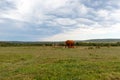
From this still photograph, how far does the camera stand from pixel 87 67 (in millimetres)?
19141

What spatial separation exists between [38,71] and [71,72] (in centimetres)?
217

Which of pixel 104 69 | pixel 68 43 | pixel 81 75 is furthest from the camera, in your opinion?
pixel 68 43

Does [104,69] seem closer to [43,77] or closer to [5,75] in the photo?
[43,77]

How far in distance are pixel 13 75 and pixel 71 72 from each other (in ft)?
12.0

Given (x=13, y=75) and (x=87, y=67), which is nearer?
(x=13, y=75)

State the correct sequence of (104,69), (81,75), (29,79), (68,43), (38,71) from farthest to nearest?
(68,43), (104,69), (38,71), (81,75), (29,79)

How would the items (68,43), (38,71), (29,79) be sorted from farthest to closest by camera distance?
(68,43)
(38,71)
(29,79)

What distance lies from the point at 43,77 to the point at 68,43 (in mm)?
50222

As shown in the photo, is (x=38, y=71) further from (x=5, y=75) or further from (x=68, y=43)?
(x=68, y=43)

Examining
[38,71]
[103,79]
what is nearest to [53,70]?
[38,71]

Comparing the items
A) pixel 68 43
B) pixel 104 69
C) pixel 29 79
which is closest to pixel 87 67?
pixel 104 69

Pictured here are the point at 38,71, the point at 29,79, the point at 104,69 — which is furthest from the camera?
the point at 104,69

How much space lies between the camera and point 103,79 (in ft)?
51.2

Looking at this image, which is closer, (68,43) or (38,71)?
(38,71)
